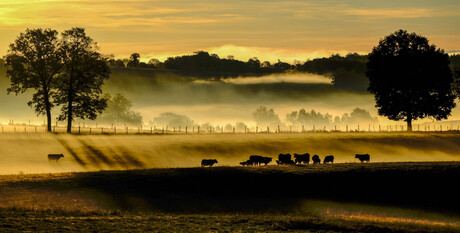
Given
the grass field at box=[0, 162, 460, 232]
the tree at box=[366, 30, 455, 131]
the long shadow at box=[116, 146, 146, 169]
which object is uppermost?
the tree at box=[366, 30, 455, 131]

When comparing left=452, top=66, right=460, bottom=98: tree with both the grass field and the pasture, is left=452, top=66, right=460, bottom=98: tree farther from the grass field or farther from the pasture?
the grass field

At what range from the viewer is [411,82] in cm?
10794

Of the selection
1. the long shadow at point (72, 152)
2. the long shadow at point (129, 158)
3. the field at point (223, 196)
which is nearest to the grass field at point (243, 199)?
the field at point (223, 196)

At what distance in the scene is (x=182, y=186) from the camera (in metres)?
51.5

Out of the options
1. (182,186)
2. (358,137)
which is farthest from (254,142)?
(182,186)

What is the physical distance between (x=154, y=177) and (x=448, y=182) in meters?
22.9

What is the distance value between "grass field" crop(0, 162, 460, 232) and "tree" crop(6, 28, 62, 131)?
4328 cm

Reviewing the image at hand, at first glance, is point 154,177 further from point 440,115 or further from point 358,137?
point 440,115

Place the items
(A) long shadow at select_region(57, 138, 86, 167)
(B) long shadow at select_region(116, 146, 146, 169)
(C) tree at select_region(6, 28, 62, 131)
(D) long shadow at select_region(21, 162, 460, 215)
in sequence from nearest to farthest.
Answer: (D) long shadow at select_region(21, 162, 460, 215), (B) long shadow at select_region(116, 146, 146, 169), (A) long shadow at select_region(57, 138, 86, 167), (C) tree at select_region(6, 28, 62, 131)

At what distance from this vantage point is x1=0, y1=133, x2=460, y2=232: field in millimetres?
37062

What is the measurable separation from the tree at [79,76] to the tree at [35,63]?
128 cm

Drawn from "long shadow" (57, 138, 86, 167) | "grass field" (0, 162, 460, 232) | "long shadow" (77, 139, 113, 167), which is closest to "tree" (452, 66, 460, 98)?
"grass field" (0, 162, 460, 232)

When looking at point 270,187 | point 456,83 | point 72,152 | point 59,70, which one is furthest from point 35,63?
point 456,83

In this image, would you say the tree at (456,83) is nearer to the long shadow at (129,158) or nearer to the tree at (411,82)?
the tree at (411,82)
